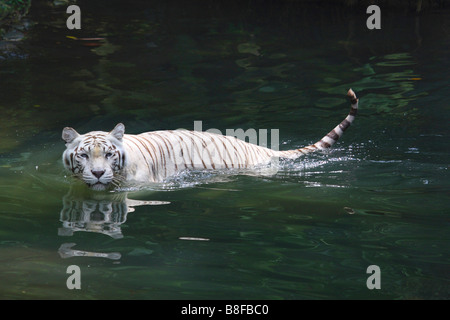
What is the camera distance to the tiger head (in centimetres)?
489

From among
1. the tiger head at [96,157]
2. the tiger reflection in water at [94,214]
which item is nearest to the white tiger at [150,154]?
the tiger head at [96,157]

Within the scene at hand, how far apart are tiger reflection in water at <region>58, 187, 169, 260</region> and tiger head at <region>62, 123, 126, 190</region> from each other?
124 millimetres

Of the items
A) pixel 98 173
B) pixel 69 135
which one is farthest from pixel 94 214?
pixel 69 135

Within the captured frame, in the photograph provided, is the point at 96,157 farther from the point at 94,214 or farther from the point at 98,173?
the point at 94,214

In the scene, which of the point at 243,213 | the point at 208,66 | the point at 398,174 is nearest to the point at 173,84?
the point at 208,66

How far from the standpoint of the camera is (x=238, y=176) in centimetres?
570

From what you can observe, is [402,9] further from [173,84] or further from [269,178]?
[269,178]

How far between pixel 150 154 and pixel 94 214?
1.00 metres

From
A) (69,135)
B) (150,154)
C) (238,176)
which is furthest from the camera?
(238,176)

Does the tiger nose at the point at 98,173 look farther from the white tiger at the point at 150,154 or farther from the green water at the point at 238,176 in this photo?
the green water at the point at 238,176

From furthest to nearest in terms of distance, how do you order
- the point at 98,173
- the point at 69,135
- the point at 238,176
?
the point at 238,176 → the point at 69,135 → the point at 98,173

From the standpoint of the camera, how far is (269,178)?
563 cm

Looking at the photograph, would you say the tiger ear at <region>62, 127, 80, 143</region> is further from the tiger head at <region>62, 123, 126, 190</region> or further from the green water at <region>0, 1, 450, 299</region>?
the green water at <region>0, 1, 450, 299</region>

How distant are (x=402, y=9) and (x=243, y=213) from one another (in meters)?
9.97
